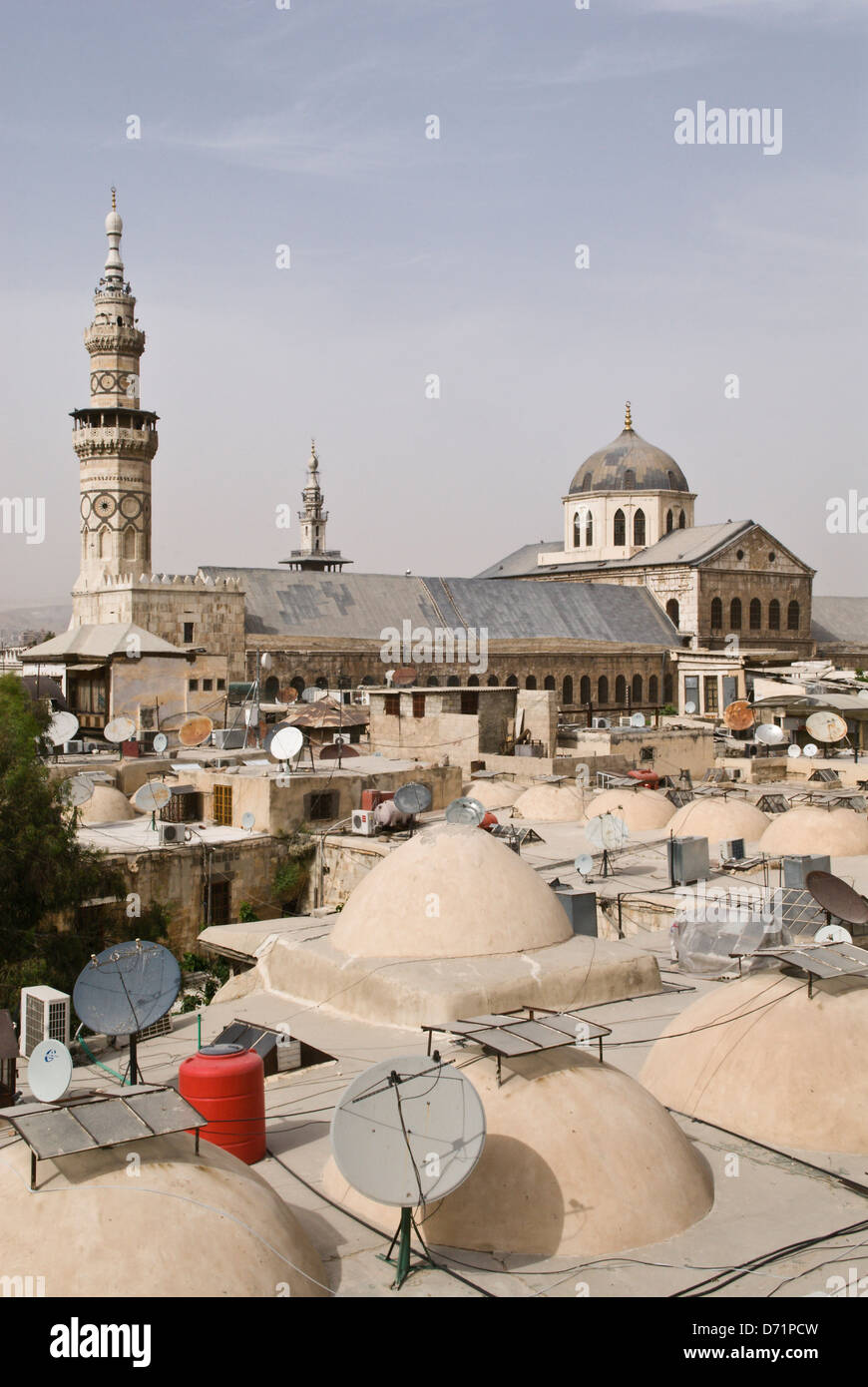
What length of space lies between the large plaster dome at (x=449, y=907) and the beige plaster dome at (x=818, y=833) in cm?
→ 1073

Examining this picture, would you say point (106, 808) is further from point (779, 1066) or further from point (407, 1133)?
point (407, 1133)

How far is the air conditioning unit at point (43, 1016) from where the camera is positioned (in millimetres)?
13711

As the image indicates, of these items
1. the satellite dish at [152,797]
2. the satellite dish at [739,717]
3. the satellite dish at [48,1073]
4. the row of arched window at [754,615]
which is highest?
the row of arched window at [754,615]

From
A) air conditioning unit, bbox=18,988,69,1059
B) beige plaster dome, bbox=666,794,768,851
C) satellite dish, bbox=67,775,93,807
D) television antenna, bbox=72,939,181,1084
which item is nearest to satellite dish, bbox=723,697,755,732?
beige plaster dome, bbox=666,794,768,851

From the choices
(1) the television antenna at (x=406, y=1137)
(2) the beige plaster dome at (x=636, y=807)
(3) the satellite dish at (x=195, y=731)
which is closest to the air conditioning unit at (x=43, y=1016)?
(1) the television antenna at (x=406, y=1137)

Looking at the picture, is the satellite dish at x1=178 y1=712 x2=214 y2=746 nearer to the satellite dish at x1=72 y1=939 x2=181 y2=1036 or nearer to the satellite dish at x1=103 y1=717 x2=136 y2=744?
the satellite dish at x1=103 y1=717 x2=136 y2=744

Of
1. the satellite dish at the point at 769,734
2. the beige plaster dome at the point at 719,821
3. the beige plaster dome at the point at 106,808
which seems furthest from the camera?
the satellite dish at the point at 769,734

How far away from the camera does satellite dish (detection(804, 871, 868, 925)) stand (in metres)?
14.5

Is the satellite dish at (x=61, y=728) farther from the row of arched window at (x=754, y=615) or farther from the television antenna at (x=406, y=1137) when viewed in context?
the row of arched window at (x=754, y=615)

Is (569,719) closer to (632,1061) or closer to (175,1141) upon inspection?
(632,1061)

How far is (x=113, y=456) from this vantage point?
164ft

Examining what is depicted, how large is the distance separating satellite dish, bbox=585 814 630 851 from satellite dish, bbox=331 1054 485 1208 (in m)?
14.0
